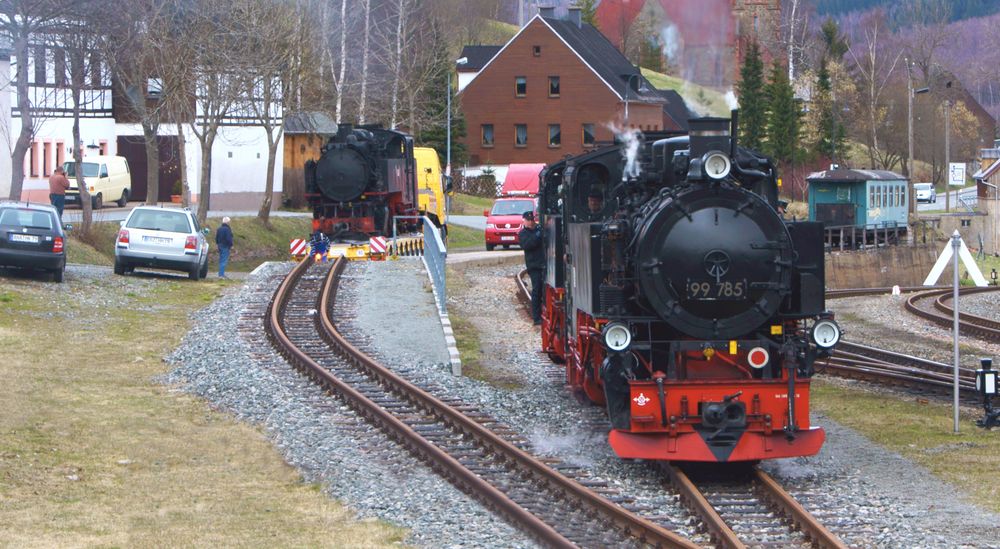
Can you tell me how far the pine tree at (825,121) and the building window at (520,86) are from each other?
16.9 meters

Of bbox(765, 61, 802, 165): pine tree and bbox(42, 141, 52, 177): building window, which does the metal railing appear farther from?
bbox(765, 61, 802, 165): pine tree

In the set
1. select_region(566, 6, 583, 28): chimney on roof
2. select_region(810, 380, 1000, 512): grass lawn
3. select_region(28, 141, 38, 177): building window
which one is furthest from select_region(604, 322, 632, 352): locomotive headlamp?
select_region(566, 6, 583, 28): chimney on roof

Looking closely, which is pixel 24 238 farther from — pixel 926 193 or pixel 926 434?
pixel 926 193

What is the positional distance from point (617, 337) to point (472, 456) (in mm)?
1834

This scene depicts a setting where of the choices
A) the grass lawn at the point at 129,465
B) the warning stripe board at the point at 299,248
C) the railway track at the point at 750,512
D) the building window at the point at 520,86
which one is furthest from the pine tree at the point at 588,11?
the railway track at the point at 750,512

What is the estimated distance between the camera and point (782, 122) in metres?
69.2

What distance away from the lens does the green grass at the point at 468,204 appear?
64.4 meters

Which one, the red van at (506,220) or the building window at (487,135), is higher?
the building window at (487,135)

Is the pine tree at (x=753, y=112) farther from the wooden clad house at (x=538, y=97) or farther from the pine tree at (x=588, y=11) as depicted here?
the pine tree at (x=588, y=11)

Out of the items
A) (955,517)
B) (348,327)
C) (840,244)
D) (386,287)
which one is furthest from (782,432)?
(840,244)

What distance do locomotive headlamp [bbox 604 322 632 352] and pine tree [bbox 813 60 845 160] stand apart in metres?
64.8

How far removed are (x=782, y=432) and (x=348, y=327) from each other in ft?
36.0

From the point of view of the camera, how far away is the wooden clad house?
74250mm

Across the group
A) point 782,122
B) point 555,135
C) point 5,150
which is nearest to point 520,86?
point 555,135
